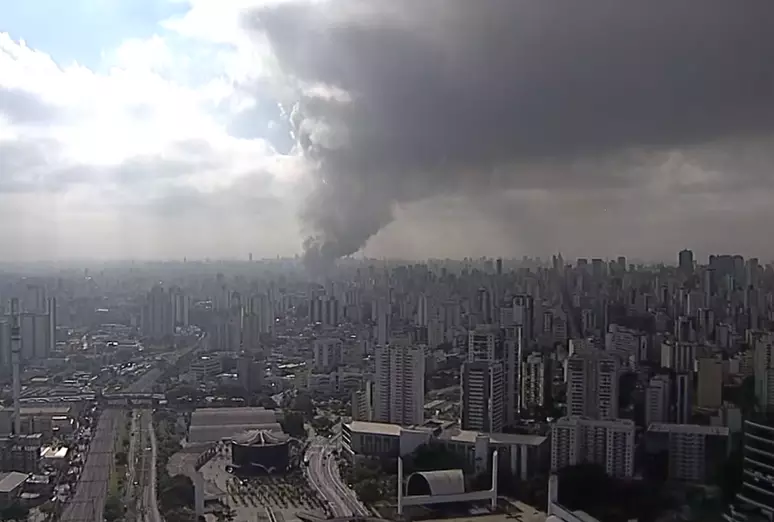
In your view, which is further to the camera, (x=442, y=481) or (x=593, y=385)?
(x=593, y=385)

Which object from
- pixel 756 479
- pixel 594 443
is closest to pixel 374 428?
pixel 594 443

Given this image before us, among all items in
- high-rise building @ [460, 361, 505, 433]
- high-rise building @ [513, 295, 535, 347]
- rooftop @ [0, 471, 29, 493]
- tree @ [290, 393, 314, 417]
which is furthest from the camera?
high-rise building @ [513, 295, 535, 347]

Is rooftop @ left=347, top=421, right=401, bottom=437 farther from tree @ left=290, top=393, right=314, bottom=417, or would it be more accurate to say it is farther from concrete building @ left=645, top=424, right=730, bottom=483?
concrete building @ left=645, top=424, right=730, bottom=483

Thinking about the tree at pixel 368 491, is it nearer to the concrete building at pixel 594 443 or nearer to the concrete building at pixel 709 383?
the concrete building at pixel 594 443

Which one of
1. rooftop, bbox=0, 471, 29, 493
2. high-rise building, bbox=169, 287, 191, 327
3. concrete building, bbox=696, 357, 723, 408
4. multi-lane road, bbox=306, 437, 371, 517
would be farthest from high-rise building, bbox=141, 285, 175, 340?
concrete building, bbox=696, 357, 723, 408

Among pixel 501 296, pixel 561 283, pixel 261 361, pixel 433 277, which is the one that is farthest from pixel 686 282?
pixel 261 361

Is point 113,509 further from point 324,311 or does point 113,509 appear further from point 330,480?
point 324,311
